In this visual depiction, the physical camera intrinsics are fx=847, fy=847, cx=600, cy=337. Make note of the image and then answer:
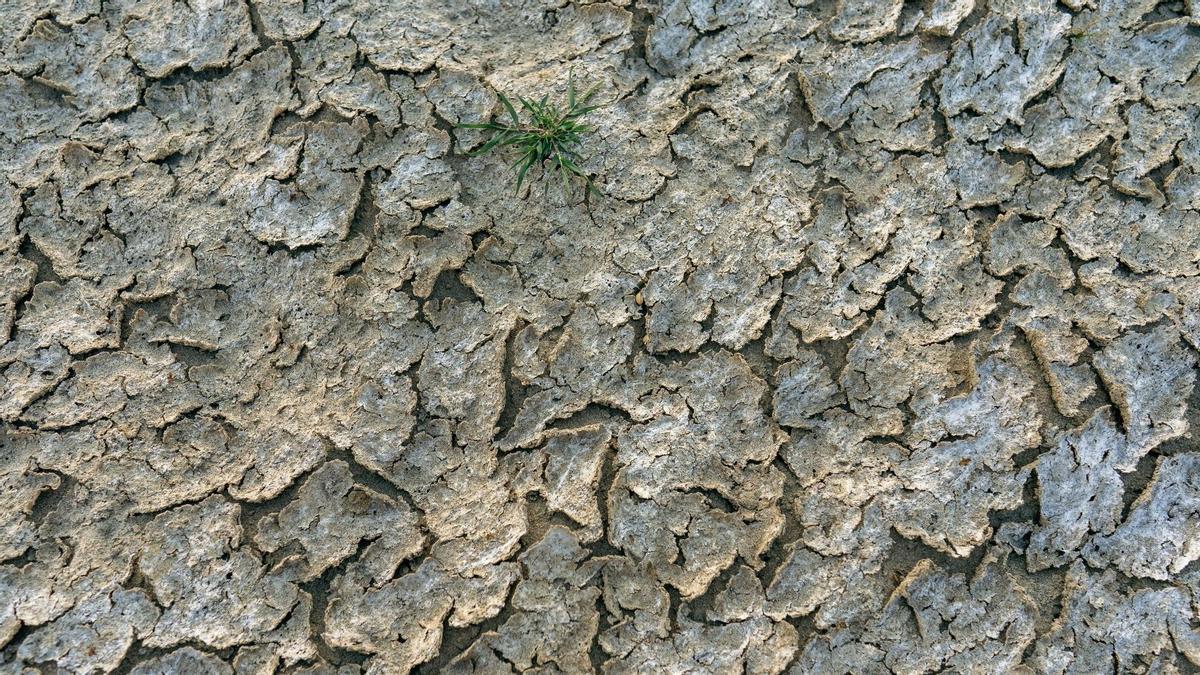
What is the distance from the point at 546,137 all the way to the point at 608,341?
501 millimetres

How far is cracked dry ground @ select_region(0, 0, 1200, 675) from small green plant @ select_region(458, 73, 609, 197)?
0.17 feet

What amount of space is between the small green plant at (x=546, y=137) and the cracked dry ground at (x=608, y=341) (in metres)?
0.05

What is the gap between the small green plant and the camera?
1973mm

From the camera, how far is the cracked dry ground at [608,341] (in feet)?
5.77

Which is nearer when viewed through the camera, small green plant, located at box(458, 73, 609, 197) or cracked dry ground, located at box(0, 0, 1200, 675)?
cracked dry ground, located at box(0, 0, 1200, 675)

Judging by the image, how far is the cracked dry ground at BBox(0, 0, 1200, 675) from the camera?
1758mm

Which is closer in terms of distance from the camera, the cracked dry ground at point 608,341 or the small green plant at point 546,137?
the cracked dry ground at point 608,341

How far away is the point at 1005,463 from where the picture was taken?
5.98ft

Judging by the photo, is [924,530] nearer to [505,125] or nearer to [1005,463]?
[1005,463]

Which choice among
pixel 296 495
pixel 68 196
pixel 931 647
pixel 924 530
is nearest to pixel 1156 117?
pixel 924 530

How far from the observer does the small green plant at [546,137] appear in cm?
197

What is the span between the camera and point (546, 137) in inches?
77.6

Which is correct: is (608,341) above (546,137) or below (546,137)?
below

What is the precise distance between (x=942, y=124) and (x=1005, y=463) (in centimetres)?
79
